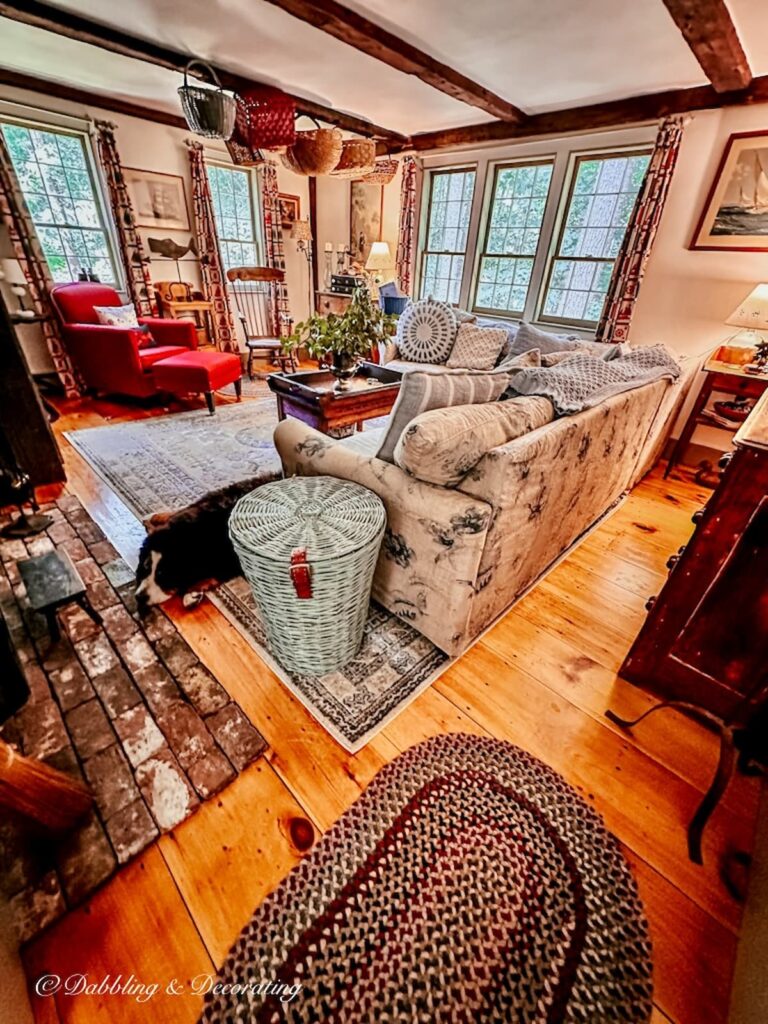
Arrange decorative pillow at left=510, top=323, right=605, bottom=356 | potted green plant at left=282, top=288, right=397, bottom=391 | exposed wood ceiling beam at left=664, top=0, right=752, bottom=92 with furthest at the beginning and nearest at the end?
1. decorative pillow at left=510, top=323, right=605, bottom=356
2. potted green plant at left=282, top=288, right=397, bottom=391
3. exposed wood ceiling beam at left=664, top=0, right=752, bottom=92

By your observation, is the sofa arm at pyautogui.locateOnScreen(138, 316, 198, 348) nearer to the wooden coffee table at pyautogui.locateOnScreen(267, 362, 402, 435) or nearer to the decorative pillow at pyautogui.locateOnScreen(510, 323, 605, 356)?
the wooden coffee table at pyautogui.locateOnScreen(267, 362, 402, 435)

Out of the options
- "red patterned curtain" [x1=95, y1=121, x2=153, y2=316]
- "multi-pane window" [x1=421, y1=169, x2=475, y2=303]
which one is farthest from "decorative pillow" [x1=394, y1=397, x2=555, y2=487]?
"red patterned curtain" [x1=95, y1=121, x2=153, y2=316]

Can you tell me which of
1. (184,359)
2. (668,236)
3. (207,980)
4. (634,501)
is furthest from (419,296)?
(207,980)

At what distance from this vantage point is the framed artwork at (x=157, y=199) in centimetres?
416

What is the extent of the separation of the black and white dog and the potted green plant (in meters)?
1.28

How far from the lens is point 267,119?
268cm

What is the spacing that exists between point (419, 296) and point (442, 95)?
1984mm

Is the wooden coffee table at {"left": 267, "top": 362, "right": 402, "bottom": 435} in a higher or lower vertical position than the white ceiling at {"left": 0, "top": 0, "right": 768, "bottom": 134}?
lower

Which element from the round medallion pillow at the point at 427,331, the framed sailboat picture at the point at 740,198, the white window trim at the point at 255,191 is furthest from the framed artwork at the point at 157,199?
the framed sailboat picture at the point at 740,198

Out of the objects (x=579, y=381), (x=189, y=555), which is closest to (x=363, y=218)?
(x=579, y=381)

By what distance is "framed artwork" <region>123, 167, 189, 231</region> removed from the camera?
4.16 meters

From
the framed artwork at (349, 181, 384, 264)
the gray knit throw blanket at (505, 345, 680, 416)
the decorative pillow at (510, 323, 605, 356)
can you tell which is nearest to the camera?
the gray knit throw blanket at (505, 345, 680, 416)

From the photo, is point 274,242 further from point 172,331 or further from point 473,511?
point 473,511

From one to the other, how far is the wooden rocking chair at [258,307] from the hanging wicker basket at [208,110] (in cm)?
228
